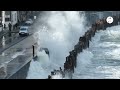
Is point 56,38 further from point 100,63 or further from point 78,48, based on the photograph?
point 100,63

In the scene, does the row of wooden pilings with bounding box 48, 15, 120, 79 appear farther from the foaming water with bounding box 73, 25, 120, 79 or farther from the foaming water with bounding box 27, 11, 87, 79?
the foaming water with bounding box 27, 11, 87, 79

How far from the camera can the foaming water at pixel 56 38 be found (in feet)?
74.6

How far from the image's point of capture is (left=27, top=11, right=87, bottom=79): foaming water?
22.7 m

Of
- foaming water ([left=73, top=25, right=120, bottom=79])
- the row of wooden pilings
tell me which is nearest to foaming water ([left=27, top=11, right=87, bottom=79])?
the row of wooden pilings

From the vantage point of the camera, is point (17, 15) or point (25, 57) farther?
point (17, 15)

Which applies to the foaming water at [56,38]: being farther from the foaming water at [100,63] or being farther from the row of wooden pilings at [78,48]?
the foaming water at [100,63]

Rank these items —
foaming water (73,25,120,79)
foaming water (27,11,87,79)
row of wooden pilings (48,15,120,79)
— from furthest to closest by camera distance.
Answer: foaming water (27,11,87,79), foaming water (73,25,120,79), row of wooden pilings (48,15,120,79)

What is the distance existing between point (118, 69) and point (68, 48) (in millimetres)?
10354

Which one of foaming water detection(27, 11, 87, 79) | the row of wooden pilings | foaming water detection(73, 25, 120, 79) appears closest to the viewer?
the row of wooden pilings

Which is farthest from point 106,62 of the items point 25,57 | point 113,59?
point 25,57

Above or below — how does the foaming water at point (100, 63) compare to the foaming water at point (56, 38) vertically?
below

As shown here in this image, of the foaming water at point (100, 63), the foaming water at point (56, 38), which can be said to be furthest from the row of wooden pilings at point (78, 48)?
the foaming water at point (56, 38)

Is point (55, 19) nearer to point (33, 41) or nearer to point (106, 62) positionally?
point (33, 41)

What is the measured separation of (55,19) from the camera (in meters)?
50.0
